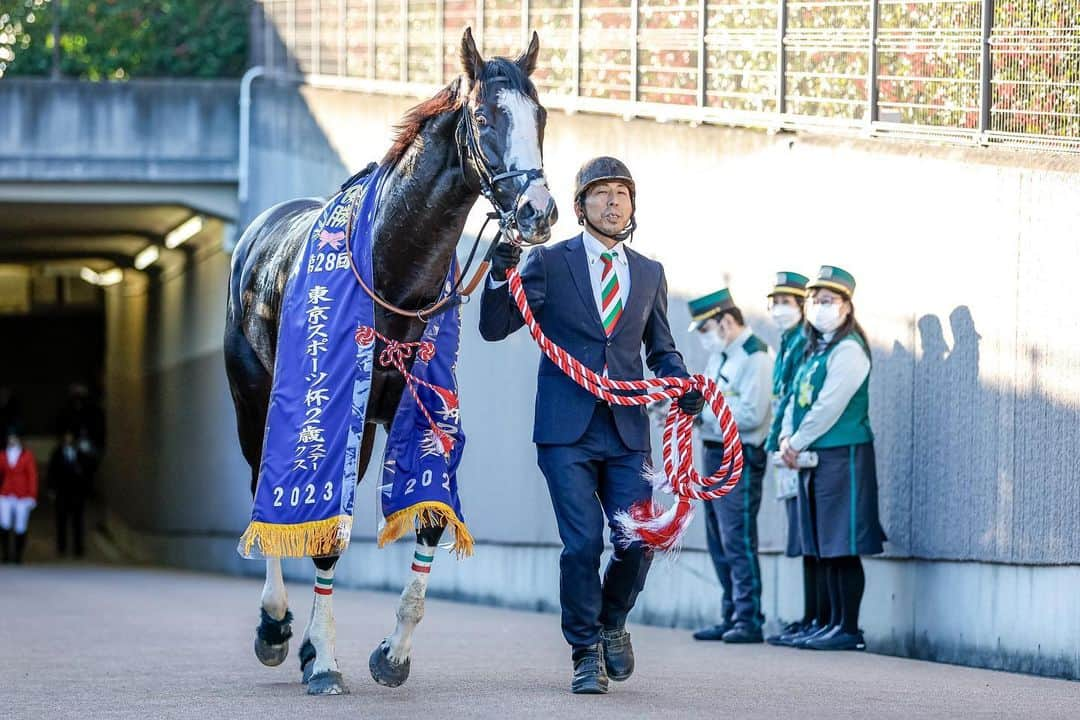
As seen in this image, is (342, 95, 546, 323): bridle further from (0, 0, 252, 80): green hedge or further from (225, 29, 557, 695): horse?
(0, 0, 252, 80): green hedge

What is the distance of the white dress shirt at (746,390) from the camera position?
39.2 ft

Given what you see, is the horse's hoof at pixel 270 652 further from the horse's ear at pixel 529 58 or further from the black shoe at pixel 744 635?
the black shoe at pixel 744 635

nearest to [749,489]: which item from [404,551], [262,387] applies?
[262,387]

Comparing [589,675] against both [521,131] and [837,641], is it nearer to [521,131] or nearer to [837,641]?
[521,131]

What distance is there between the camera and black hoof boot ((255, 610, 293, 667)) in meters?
8.95

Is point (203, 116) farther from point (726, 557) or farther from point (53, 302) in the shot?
point (53, 302)

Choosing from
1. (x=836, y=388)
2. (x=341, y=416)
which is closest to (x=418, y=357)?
(x=341, y=416)

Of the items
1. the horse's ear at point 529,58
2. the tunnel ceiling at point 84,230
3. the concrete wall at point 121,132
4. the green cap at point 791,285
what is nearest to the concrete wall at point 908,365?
the green cap at point 791,285

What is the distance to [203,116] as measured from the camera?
20922 mm

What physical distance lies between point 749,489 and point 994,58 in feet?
9.80

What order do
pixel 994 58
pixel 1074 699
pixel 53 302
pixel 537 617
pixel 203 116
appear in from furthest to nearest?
pixel 53 302, pixel 203 116, pixel 537 617, pixel 994 58, pixel 1074 699

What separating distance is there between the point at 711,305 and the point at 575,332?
4.02m

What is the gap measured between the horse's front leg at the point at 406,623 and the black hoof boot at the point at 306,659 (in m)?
0.27

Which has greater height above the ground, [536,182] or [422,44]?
[422,44]
